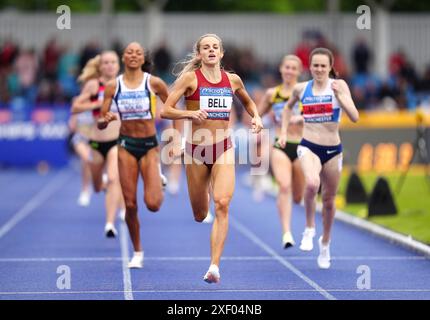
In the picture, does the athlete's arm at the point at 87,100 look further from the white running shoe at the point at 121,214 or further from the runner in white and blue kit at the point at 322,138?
the runner in white and blue kit at the point at 322,138

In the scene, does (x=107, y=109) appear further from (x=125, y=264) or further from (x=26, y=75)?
(x=26, y=75)

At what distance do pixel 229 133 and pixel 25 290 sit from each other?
2696 mm

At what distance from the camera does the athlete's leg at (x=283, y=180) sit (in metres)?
16.0

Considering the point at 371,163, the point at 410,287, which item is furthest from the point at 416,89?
the point at 410,287

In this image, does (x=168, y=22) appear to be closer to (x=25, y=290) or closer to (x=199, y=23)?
(x=199, y=23)

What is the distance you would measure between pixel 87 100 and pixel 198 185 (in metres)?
5.24

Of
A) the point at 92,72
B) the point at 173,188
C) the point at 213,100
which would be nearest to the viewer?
the point at 213,100

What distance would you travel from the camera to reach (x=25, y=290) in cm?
1205

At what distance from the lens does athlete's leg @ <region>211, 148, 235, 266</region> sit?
39.1 feet

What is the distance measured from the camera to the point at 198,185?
41.2 feet

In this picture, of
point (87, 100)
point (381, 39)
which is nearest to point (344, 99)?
point (87, 100)

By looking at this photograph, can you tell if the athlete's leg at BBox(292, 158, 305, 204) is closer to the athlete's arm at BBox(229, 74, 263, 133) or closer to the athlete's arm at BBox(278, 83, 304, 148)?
the athlete's arm at BBox(278, 83, 304, 148)

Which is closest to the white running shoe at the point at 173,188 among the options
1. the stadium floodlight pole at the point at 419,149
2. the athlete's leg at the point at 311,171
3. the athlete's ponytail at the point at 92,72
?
the stadium floodlight pole at the point at 419,149

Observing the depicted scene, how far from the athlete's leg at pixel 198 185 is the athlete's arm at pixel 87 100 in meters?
4.82
